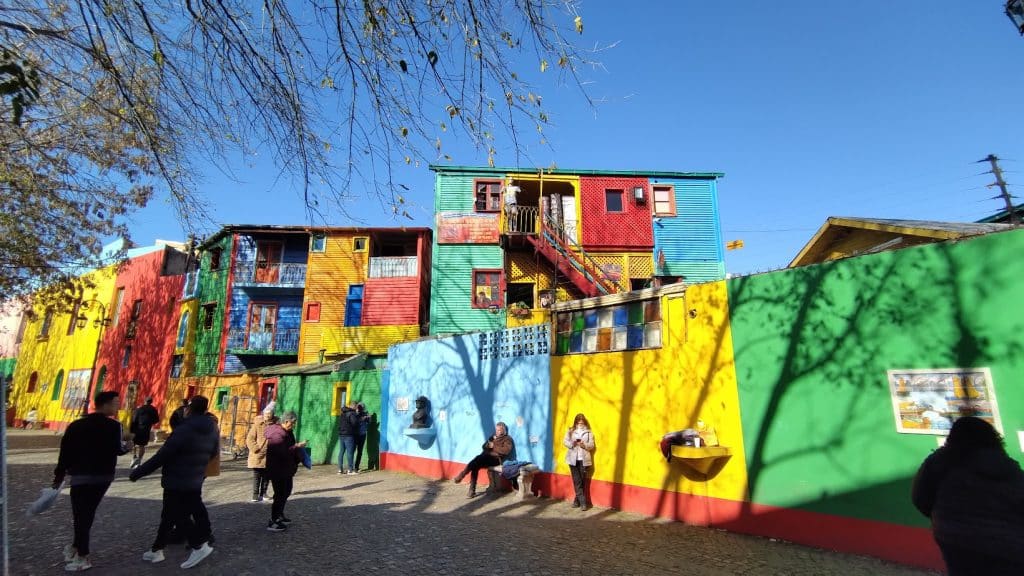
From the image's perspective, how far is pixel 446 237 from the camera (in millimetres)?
18625

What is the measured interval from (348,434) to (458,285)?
24.1ft

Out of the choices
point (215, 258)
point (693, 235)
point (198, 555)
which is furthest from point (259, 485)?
point (215, 258)

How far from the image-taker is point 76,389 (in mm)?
29484

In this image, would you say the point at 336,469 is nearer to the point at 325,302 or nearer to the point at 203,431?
the point at 203,431

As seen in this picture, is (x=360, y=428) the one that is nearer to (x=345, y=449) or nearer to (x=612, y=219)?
(x=345, y=449)

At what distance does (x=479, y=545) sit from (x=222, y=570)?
2787mm

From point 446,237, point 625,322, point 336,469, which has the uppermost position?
point 446,237

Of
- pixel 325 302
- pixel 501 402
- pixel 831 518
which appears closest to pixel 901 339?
pixel 831 518

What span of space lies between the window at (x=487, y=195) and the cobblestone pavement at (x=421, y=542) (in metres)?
12.0

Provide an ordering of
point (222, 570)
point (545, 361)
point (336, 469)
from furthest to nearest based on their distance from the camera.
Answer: point (336, 469), point (545, 361), point (222, 570)

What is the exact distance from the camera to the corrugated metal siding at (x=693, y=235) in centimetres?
1842

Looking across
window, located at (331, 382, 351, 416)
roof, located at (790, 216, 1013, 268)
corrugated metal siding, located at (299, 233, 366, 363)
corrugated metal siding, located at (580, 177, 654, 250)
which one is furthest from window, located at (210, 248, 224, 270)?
roof, located at (790, 216, 1013, 268)

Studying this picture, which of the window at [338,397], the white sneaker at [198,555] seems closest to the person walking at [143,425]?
the window at [338,397]

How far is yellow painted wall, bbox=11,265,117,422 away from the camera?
29.8 m
